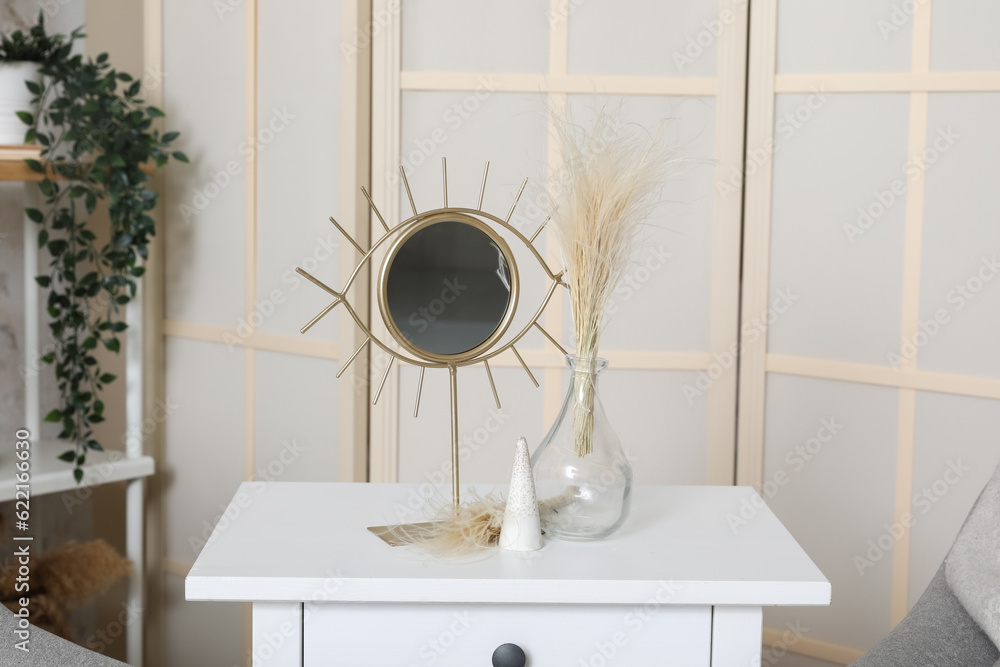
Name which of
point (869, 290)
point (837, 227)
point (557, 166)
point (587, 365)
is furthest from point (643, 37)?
point (587, 365)

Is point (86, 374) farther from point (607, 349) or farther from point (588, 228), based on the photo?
point (588, 228)

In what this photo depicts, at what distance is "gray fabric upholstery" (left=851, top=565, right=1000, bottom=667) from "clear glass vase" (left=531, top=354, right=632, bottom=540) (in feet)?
1.04

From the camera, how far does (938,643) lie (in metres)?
1.05

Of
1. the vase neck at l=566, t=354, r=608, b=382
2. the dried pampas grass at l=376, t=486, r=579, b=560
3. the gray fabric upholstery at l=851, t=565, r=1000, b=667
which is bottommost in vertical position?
the gray fabric upholstery at l=851, t=565, r=1000, b=667

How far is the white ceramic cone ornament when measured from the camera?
1045 millimetres

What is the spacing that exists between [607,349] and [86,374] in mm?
1150

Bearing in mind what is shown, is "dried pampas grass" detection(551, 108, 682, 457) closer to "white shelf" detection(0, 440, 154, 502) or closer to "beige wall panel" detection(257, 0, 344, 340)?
"beige wall panel" detection(257, 0, 344, 340)

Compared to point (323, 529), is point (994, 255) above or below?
above

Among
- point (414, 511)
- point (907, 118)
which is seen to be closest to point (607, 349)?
point (907, 118)

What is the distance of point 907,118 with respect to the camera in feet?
5.96

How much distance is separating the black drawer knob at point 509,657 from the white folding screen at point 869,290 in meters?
1.12

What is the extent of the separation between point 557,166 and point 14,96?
3.74 feet

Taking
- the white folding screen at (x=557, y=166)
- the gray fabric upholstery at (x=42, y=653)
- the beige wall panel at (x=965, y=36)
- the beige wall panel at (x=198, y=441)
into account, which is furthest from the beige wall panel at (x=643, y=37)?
the gray fabric upholstery at (x=42, y=653)

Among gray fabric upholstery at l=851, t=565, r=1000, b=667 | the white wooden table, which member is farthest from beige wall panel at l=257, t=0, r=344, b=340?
gray fabric upholstery at l=851, t=565, r=1000, b=667
